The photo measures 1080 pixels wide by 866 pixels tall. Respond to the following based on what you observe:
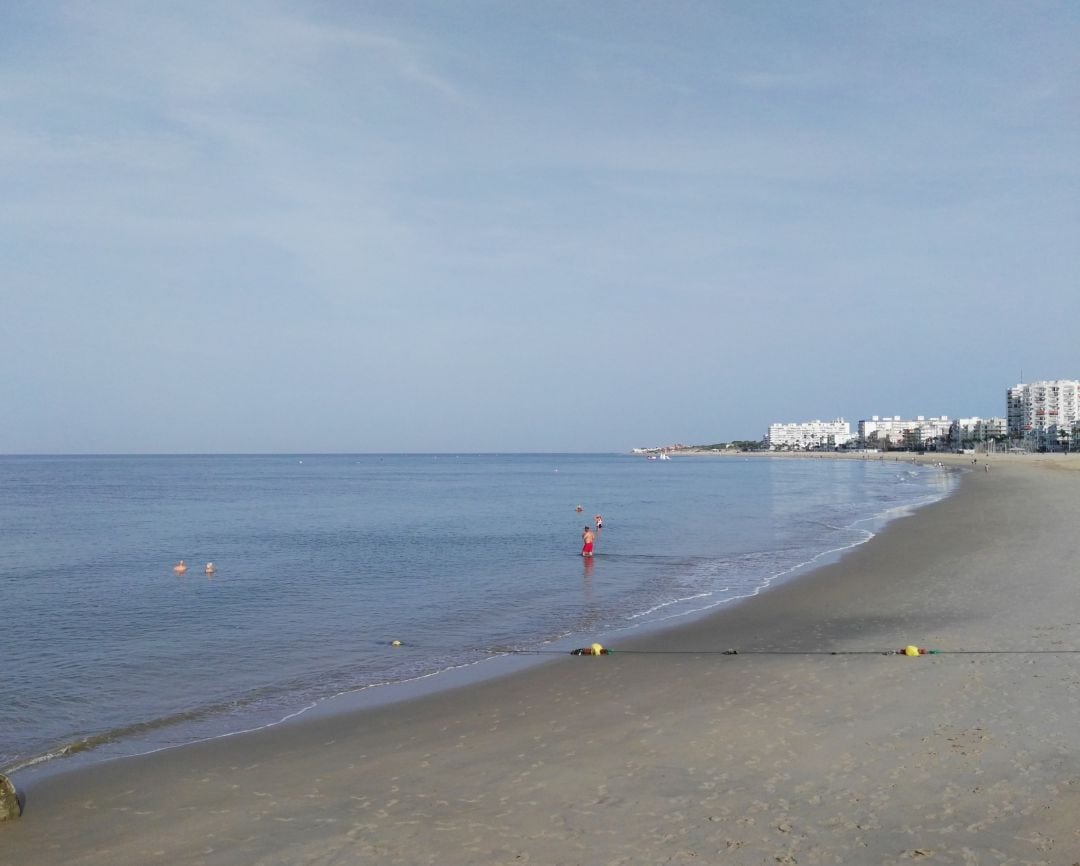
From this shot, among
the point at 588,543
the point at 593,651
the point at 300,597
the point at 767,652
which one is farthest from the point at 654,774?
the point at 588,543

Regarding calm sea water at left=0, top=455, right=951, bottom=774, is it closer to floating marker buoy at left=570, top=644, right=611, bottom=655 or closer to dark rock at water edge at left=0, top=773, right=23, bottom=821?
floating marker buoy at left=570, top=644, right=611, bottom=655

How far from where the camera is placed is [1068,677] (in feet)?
35.5

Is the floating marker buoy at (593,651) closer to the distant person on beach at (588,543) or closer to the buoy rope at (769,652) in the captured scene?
the buoy rope at (769,652)

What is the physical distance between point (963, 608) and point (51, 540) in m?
35.1

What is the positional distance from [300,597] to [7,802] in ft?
45.5

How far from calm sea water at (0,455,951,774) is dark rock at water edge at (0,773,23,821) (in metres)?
1.85

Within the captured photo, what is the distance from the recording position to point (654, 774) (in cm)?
812

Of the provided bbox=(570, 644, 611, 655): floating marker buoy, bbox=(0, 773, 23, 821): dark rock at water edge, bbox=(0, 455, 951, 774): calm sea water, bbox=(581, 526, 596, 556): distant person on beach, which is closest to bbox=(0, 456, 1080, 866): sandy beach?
bbox=(0, 773, 23, 821): dark rock at water edge

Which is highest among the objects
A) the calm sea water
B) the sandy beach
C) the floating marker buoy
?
the sandy beach

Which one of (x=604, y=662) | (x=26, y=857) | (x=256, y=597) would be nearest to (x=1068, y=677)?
(x=604, y=662)

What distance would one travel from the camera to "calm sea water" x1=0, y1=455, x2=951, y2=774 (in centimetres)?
1195

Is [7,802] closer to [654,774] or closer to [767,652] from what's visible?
[654,774]

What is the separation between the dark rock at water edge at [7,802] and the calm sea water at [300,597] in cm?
185

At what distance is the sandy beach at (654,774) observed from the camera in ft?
21.8
